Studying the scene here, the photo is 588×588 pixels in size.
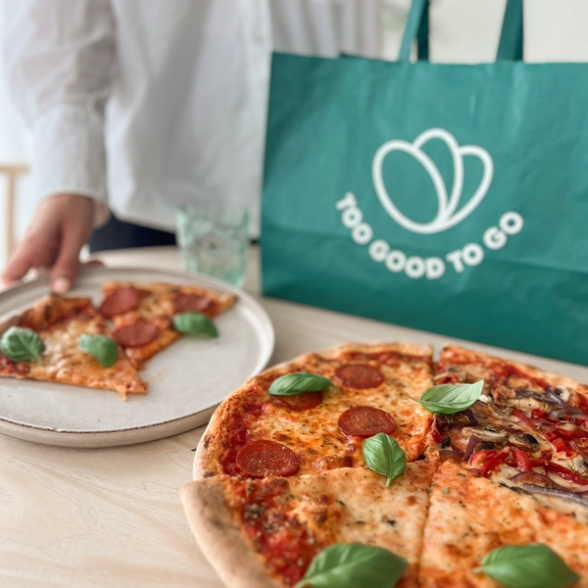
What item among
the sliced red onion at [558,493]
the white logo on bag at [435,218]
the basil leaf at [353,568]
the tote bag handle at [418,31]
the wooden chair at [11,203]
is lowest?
the wooden chair at [11,203]

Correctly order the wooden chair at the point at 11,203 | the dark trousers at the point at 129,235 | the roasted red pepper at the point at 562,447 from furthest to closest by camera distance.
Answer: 1. the wooden chair at the point at 11,203
2. the dark trousers at the point at 129,235
3. the roasted red pepper at the point at 562,447

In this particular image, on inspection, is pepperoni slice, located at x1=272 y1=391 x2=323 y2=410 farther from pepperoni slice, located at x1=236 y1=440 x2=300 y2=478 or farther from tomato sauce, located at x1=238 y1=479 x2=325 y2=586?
tomato sauce, located at x1=238 y1=479 x2=325 y2=586

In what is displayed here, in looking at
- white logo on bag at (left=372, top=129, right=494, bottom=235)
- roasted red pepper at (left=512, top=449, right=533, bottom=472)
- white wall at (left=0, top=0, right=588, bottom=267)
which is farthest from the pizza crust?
white wall at (left=0, top=0, right=588, bottom=267)

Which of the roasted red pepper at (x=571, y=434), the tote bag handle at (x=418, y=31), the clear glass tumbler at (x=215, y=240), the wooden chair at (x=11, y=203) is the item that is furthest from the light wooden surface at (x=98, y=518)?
the wooden chair at (x=11, y=203)

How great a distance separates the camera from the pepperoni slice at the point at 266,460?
120 cm

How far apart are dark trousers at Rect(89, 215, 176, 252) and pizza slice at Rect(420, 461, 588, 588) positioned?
1860 millimetres

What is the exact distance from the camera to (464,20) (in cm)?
362

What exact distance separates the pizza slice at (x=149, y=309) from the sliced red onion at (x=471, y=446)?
0.87 meters

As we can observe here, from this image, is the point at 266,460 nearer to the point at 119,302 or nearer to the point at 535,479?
the point at 535,479

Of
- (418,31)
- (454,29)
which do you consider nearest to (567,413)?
(418,31)

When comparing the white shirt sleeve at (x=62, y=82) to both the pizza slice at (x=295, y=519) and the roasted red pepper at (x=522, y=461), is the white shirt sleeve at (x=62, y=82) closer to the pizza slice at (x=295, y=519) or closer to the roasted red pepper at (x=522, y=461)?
the pizza slice at (x=295, y=519)

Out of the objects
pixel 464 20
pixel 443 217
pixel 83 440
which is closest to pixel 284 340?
pixel 443 217

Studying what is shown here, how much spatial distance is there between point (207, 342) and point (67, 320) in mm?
A: 426

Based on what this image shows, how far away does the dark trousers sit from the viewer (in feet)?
8.93
